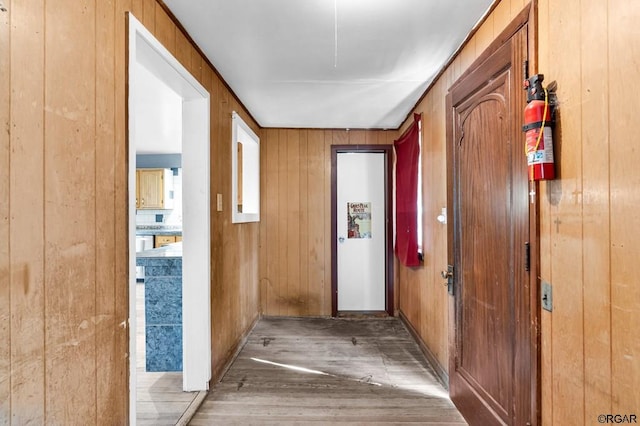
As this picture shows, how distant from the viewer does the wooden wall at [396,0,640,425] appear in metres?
0.84

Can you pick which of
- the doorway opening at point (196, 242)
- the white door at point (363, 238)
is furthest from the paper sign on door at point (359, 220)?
the doorway opening at point (196, 242)

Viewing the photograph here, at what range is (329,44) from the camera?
189 cm

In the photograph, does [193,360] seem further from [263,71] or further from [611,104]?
[611,104]

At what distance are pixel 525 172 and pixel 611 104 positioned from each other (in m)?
0.39

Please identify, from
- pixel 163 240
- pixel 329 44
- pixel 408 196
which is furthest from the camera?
pixel 163 240

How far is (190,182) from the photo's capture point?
82.3 inches

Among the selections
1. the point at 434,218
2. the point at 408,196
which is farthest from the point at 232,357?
the point at 408,196

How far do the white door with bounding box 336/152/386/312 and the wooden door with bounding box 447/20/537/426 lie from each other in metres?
1.90

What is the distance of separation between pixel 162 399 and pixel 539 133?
2.70 meters

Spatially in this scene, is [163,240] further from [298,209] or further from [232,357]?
[232,357]

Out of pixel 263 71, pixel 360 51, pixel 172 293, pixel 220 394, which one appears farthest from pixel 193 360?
pixel 360 51

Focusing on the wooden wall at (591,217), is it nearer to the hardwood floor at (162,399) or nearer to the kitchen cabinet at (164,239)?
the hardwood floor at (162,399)

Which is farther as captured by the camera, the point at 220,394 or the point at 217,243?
the point at 217,243

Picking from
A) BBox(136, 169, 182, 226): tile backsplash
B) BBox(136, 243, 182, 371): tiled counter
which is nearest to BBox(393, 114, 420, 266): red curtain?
BBox(136, 243, 182, 371): tiled counter
